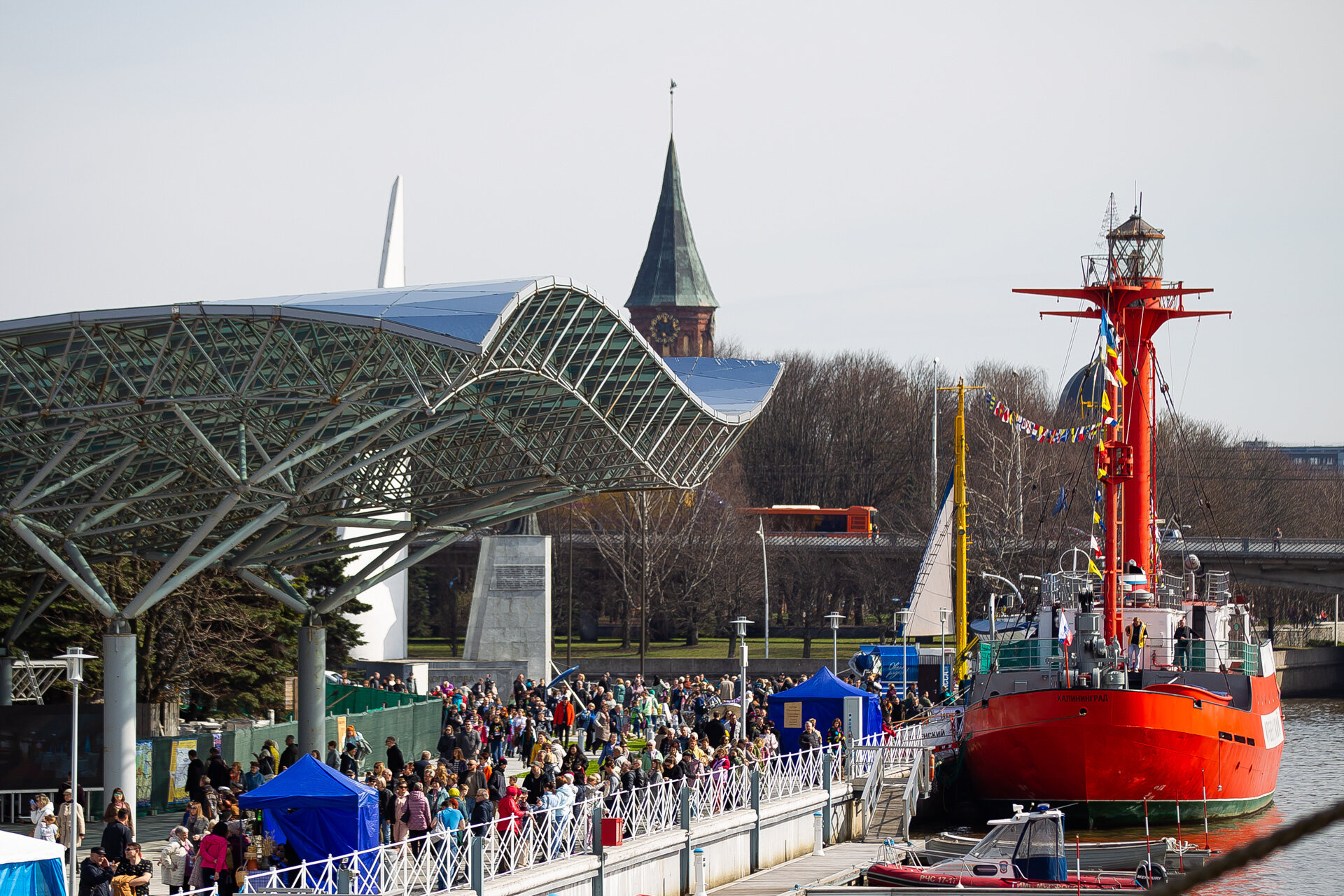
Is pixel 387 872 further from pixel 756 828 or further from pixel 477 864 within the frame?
pixel 756 828

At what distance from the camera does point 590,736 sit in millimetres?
37094

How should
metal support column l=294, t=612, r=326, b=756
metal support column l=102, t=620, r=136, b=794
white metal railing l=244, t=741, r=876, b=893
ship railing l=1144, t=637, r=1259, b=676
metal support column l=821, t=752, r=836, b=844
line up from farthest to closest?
ship railing l=1144, t=637, r=1259, b=676, metal support column l=294, t=612, r=326, b=756, metal support column l=821, t=752, r=836, b=844, metal support column l=102, t=620, r=136, b=794, white metal railing l=244, t=741, r=876, b=893

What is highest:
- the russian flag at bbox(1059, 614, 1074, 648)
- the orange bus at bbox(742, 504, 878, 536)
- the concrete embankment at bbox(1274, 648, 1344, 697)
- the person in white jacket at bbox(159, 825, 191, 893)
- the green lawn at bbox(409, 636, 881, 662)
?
Answer: the orange bus at bbox(742, 504, 878, 536)

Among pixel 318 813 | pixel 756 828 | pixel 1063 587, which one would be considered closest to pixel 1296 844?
pixel 756 828

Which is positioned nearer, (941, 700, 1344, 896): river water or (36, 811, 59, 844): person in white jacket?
(36, 811, 59, 844): person in white jacket

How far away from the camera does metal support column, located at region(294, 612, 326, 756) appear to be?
A: 32.8m

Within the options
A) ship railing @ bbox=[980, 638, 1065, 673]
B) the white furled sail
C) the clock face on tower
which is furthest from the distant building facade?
ship railing @ bbox=[980, 638, 1065, 673]

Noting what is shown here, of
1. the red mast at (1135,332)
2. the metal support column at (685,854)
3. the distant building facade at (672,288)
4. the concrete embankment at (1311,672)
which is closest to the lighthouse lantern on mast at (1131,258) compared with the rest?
the red mast at (1135,332)

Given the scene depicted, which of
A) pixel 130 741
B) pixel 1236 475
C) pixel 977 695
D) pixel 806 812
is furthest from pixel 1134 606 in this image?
pixel 1236 475

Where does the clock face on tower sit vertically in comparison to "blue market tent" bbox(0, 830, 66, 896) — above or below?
above

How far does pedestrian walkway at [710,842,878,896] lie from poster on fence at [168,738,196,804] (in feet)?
36.3

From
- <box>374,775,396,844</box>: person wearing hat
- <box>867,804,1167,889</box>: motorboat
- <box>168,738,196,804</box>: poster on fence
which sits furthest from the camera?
<box>168,738,196,804</box>: poster on fence

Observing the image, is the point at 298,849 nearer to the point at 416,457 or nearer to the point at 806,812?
the point at 806,812

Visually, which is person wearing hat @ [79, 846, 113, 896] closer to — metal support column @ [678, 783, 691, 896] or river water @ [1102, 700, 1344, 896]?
metal support column @ [678, 783, 691, 896]
